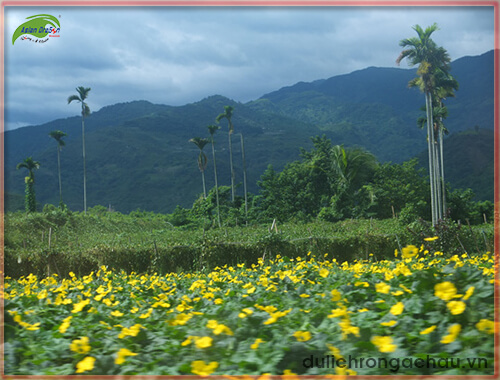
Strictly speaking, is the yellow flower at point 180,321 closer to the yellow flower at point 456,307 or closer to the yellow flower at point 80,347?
the yellow flower at point 80,347

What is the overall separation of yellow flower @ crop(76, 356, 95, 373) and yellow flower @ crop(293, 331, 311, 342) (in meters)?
0.83

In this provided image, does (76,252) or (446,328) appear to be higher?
(446,328)

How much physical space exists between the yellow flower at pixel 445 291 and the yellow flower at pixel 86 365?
146 centimetres

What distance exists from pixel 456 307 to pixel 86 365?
1.49m

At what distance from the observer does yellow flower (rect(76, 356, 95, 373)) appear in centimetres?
203

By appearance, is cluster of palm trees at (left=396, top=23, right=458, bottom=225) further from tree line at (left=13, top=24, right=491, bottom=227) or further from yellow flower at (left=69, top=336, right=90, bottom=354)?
yellow flower at (left=69, top=336, right=90, bottom=354)

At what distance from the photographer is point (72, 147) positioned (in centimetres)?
9906

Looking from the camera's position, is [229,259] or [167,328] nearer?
[167,328]

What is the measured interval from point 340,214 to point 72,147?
7698cm

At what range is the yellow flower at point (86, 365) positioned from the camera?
2029 millimetres

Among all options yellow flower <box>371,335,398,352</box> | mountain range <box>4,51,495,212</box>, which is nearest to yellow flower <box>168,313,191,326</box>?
yellow flower <box>371,335,398,352</box>

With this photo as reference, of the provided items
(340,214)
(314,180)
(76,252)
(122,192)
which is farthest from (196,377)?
(122,192)

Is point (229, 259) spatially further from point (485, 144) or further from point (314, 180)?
point (485, 144)

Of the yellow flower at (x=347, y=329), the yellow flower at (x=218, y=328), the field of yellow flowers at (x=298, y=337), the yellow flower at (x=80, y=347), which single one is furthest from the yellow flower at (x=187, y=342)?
the yellow flower at (x=347, y=329)
